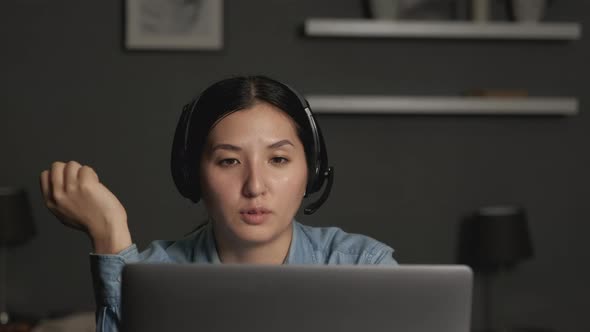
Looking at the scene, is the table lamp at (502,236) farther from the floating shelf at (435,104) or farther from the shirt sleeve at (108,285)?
the shirt sleeve at (108,285)

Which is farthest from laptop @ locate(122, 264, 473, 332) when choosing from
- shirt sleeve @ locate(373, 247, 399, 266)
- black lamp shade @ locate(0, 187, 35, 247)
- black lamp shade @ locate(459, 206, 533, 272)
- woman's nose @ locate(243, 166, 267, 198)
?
black lamp shade @ locate(0, 187, 35, 247)

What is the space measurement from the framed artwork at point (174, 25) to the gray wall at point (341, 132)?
54mm

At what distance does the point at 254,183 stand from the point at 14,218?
2.25 metres

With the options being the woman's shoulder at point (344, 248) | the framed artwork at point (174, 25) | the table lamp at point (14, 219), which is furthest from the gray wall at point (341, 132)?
the woman's shoulder at point (344, 248)

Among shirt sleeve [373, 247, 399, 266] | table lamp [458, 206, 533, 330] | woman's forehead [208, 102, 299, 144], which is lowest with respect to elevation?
table lamp [458, 206, 533, 330]

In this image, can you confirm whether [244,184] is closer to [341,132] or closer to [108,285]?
[108,285]

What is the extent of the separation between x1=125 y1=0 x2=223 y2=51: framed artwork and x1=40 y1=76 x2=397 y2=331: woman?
2074mm

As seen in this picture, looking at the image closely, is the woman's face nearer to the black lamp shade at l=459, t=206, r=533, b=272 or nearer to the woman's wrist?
the woman's wrist

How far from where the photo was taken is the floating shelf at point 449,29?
2.99 metres

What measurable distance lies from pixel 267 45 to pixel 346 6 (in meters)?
0.38

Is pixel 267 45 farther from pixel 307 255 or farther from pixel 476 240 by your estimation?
pixel 307 255

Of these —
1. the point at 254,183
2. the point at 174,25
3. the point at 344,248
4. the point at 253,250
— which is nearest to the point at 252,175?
the point at 254,183

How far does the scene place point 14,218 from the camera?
2.89m

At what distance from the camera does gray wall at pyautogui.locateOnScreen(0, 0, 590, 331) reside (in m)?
3.10
